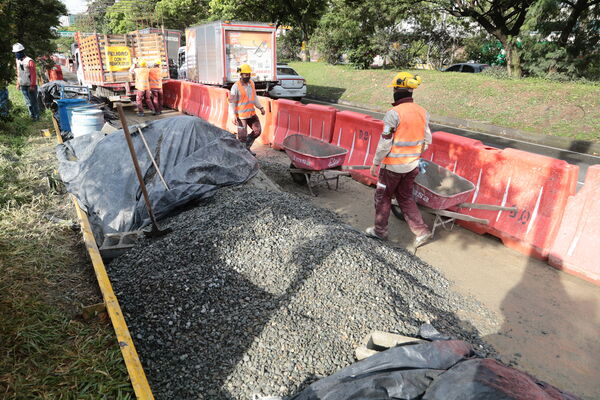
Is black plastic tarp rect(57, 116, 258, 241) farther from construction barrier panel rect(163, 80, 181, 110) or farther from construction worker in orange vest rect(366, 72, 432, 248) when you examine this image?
construction barrier panel rect(163, 80, 181, 110)

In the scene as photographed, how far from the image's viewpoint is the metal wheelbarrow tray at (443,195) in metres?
5.31

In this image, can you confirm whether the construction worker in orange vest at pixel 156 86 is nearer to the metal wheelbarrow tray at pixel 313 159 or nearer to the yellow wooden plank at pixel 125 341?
the metal wheelbarrow tray at pixel 313 159

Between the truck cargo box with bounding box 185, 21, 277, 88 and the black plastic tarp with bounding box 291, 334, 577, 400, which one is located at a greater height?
the truck cargo box with bounding box 185, 21, 277, 88

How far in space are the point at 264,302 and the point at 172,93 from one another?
1518 centimetres

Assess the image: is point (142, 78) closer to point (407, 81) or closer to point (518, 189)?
point (407, 81)

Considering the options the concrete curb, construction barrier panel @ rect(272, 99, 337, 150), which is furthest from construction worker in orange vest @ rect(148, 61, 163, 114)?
the concrete curb

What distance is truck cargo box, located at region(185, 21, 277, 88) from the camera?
14672 mm

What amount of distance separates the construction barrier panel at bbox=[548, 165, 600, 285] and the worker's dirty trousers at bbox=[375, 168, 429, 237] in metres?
1.59

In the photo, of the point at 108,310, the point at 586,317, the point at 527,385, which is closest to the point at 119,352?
the point at 108,310

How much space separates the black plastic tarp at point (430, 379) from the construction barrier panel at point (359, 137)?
17.1 feet

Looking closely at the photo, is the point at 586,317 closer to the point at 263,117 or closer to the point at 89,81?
the point at 263,117

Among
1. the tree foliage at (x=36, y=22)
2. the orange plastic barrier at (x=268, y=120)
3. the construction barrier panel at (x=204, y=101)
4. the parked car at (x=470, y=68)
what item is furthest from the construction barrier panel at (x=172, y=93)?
the parked car at (x=470, y=68)

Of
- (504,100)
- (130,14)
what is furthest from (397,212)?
(130,14)

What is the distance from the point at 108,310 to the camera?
124 inches
